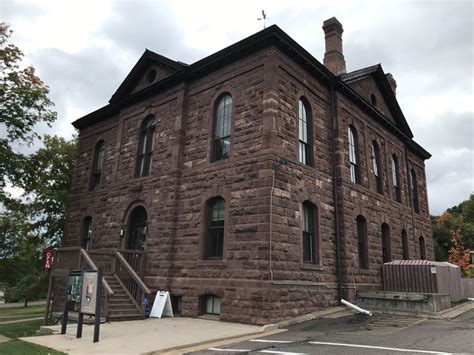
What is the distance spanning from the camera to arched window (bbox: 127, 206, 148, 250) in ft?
52.4

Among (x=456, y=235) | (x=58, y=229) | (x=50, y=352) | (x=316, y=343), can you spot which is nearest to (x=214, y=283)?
(x=316, y=343)

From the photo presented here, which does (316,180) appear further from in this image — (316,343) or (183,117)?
(316,343)

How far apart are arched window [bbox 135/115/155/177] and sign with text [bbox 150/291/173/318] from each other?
18.0 feet

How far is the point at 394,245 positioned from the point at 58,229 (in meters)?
19.7

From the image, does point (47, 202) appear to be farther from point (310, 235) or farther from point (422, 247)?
point (422, 247)

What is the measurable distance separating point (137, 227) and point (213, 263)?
516cm

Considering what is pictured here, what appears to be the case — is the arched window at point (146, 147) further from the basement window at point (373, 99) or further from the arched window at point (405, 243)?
the arched window at point (405, 243)

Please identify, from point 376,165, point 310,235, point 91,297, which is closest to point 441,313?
point 310,235

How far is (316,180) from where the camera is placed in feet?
45.8

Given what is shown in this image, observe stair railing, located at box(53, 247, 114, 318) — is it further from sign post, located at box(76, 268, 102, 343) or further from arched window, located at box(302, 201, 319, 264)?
arched window, located at box(302, 201, 319, 264)

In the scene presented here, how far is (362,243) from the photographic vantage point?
16.2 metres

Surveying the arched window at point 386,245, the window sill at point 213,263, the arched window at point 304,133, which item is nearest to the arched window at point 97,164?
the window sill at point 213,263

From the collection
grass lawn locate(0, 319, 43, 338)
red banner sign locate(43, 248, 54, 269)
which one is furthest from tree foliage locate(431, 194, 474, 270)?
grass lawn locate(0, 319, 43, 338)

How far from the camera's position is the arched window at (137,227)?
628 inches
